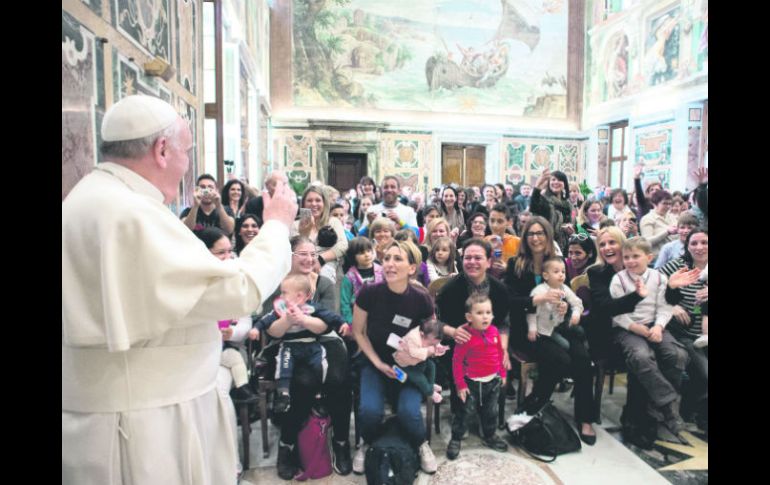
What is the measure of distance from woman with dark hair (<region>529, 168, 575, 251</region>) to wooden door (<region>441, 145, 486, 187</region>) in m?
11.7

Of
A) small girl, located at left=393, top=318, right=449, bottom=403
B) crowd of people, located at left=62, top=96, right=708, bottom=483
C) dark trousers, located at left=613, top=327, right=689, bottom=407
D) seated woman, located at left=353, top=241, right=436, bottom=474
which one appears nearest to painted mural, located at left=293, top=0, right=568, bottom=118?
crowd of people, located at left=62, top=96, right=708, bottom=483

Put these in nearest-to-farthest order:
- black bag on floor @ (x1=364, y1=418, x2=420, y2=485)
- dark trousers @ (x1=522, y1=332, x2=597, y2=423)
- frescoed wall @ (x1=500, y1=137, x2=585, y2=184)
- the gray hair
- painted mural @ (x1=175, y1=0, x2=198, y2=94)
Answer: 1. the gray hair
2. black bag on floor @ (x1=364, y1=418, x2=420, y2=485)
3. dark trousers @ (x1=522, y1=332, x2=597, y2=423)
4. painted mural @ (x1=175, y1=0, x2=198, y2=94)
5. frescoed wall @ (x1=500, y1=137, x2=585, y2=184)

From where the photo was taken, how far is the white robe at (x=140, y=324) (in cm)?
138

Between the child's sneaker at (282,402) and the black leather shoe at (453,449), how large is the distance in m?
1.09

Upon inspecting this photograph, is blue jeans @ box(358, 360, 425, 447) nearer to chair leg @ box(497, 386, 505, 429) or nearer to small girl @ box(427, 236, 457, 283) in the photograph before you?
chair leg @ box(497, 386, 505, 429)

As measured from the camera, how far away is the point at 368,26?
16.8m

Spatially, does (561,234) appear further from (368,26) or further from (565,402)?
(368,26)

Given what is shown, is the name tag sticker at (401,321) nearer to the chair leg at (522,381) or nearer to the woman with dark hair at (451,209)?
the chair leg at (522,381)

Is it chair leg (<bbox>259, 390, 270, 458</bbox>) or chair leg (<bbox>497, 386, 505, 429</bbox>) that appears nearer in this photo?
chair leg (<bbox>259, 390, 270, 458</bbox>)

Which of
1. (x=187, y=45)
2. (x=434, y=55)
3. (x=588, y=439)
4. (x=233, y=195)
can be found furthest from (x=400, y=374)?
(x=434, y=55)

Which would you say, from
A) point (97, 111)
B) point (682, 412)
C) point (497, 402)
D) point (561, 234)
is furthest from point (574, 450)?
point (97, 111)

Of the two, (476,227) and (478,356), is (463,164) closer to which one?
(476,227)

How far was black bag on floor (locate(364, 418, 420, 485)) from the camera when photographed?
292cm

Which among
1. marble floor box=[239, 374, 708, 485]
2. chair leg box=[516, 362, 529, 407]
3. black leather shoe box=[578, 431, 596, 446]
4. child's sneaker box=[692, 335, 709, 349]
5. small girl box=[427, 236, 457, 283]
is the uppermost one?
small girl box=[427, 236, 457, 283]
